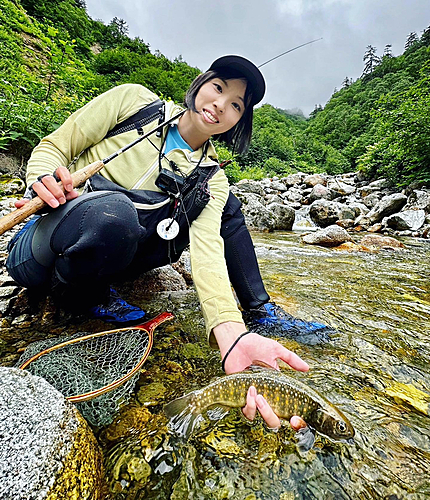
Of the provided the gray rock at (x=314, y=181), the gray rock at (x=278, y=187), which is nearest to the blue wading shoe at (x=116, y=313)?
the gray rock at (x=278, y=187)

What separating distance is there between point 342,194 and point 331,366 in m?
17.0

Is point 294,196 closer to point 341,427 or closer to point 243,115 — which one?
point 243,115

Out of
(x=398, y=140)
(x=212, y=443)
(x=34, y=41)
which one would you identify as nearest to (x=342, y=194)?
(x=398, y=140)

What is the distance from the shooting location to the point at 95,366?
5.24ft

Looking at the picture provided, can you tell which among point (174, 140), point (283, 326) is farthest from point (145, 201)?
A: point (283, 326)

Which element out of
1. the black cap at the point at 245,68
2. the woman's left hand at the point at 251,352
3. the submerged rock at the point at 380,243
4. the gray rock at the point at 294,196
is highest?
the black cap at the point at 245,68

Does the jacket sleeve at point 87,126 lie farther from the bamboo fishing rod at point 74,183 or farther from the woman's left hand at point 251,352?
the woman's left hand at point 251,352

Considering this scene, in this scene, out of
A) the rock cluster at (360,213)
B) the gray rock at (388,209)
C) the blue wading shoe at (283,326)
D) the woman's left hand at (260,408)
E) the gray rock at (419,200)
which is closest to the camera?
the woman's left hand at (260,408)

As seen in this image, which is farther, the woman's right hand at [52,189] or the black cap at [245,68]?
the black cap at [245,68]

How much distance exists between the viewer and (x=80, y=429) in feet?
3.35

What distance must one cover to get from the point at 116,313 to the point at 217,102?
1757mm

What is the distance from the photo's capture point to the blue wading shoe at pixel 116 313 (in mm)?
2205

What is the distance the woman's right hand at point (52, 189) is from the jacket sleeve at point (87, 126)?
0.29m

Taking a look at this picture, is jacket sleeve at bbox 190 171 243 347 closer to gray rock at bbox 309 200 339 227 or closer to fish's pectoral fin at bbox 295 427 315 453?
fish's pectoral fin at bbox 295 427 315 453
